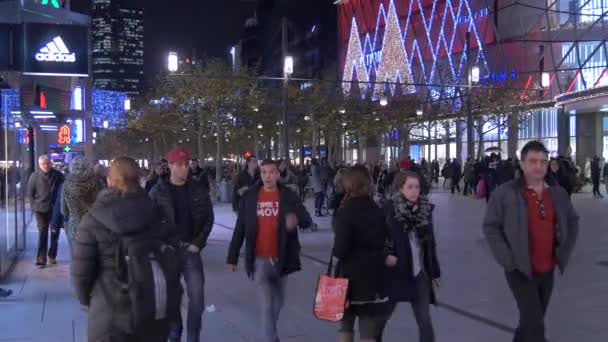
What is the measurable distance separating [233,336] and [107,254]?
338cm

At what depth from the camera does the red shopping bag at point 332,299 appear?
5.00 metres

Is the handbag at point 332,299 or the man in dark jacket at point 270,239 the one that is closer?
the handbag at point 332,299

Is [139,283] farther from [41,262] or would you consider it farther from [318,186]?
[318,186]

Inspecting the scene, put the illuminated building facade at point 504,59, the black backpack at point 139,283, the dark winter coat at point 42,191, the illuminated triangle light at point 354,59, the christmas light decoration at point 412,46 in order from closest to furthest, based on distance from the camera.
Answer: the black backpack at point 139,283
the dark winter coat at point 42,191
the illuminated building facade at point 504,59
the christmas light decoration at point 412,46
the illuminated triangle light at point 354,59

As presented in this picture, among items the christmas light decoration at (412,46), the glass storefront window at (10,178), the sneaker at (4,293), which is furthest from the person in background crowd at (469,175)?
the sneaker at (4,293)

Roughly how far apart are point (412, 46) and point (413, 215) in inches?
2315

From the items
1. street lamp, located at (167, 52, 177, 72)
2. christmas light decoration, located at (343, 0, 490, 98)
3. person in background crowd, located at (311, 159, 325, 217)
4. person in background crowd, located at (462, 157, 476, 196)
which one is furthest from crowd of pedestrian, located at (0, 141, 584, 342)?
christmas light decoration, located at (343, 0, 490, 98)

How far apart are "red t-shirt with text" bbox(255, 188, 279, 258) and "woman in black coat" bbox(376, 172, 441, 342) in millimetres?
1066

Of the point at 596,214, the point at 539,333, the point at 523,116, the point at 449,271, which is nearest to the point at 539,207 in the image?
the point at 539,333

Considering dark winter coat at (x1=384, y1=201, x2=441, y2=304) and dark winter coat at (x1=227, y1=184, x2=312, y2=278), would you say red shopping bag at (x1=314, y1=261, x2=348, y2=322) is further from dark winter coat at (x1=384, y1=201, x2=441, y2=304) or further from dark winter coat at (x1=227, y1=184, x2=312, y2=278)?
dark winter coat at (x1=227, y1=184, x2=312, y2=278)

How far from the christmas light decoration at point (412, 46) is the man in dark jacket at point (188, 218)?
144ft

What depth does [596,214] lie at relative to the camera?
68.2 feet

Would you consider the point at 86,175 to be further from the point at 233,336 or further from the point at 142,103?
the point at 142,103

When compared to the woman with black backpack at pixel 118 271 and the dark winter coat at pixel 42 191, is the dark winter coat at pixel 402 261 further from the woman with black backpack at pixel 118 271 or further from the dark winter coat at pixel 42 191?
the dark winter coat at pixel 42 191
